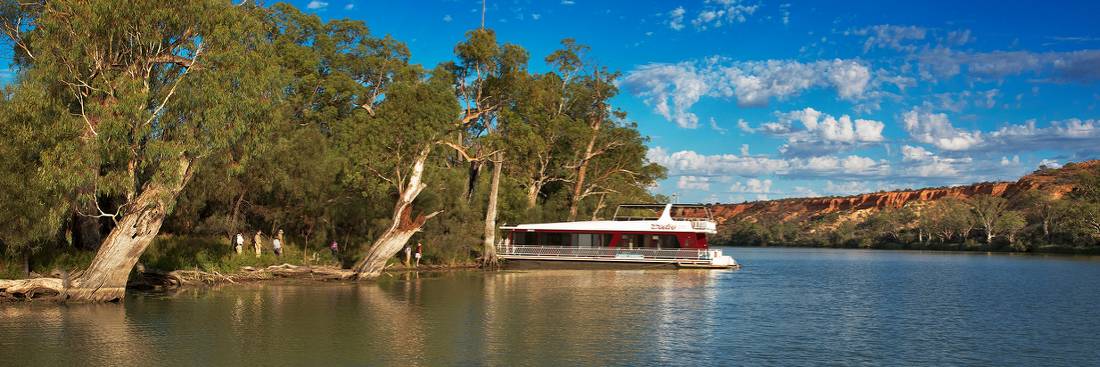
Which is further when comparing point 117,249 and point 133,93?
point 117,249

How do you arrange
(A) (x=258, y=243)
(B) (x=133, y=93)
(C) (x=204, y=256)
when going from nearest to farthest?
(B) (x=133, y=93) → (C) (x=204, y=256) → (A) (x=258, y=243)

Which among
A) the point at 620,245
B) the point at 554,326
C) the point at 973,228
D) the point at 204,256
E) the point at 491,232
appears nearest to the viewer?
the point at 554,326

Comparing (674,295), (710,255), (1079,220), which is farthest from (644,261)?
(1079,220)

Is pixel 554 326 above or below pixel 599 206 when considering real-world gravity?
below

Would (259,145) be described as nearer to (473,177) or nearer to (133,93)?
(133,93)

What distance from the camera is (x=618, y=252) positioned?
4659 cm

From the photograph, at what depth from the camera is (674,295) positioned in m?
30.3

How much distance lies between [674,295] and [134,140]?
18779mm

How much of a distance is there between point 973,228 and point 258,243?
9848 cm

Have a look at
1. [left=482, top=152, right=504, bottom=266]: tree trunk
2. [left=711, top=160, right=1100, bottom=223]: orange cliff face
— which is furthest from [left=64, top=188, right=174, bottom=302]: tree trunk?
[left=711, top=160, right=1100, bottom=223]: orange cliff face

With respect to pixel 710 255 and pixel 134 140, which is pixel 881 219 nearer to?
pixel 710 255

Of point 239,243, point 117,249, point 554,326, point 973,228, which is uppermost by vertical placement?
point 973,228

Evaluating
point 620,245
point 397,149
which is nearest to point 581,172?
point 620,245

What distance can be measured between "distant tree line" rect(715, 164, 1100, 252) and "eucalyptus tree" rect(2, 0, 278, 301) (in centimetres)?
8216
